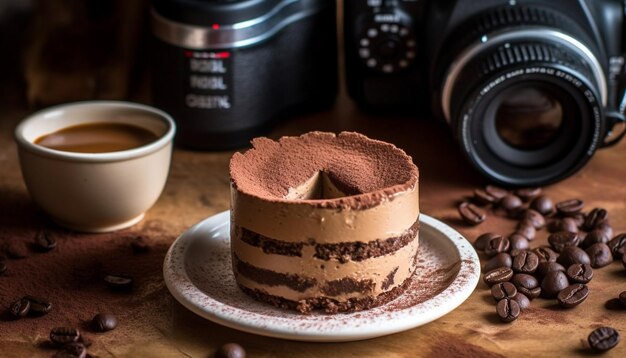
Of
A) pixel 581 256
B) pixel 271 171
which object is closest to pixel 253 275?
pixel 271 171

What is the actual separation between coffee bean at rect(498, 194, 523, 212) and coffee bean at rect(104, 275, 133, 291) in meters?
0.45

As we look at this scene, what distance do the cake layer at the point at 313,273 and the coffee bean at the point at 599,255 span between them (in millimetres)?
238

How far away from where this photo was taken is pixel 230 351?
88 centimetres

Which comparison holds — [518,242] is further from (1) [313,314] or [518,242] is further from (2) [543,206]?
(1) [313,314]

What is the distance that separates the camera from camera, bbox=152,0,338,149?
130 cm

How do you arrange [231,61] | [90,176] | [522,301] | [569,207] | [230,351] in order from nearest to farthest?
[230,351], [522,301], [90,176], [569,207], [231,61]

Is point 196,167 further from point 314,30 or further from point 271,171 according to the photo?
point 271,171

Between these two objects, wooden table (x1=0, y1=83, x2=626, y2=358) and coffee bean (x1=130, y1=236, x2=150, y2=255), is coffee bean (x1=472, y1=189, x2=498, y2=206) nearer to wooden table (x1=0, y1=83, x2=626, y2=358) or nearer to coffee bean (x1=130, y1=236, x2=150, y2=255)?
wooden table (x1=0, y1=83, x2=626, y2=358)

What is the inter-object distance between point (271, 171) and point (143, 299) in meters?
0.18

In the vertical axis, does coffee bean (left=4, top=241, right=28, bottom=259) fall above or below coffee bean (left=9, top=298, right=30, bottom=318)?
below

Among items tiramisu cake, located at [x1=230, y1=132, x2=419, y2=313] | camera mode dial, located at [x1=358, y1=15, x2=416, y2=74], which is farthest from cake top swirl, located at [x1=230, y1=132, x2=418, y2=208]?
camera mode dial, located at [x1=358, y1=15, x2=416, y2=74]

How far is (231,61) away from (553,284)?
1.69 ft

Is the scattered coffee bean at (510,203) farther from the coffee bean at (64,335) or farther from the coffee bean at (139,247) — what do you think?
the coffee bean at (64,335)

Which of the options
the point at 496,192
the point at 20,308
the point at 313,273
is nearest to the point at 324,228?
the point at 313,273
